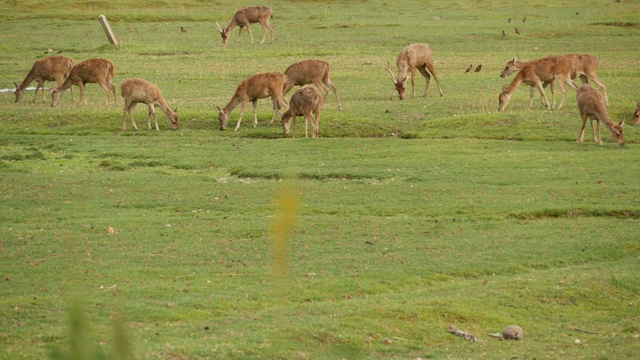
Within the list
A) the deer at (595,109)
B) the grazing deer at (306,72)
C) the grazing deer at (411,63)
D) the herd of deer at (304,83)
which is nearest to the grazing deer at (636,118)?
the herd of deer at (304,83)

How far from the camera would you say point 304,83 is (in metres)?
25.2

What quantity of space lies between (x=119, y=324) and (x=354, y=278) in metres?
9.67

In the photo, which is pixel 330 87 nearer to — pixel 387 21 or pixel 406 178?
pixel 406 178

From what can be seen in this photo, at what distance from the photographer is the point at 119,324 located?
6.91ft

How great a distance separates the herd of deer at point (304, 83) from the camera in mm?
20953

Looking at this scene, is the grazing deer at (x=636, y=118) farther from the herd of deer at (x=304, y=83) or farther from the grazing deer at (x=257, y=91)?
the grazing deer at (x=257, y=91)

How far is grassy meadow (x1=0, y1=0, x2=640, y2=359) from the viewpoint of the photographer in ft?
31.6

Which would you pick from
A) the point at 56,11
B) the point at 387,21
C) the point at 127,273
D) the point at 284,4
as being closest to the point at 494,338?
the point at 127,273

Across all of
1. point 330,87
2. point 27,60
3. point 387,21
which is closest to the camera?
point 330,87

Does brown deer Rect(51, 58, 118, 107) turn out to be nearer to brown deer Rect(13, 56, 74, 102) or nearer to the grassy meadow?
the grassy meadow

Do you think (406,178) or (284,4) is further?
(284,4)

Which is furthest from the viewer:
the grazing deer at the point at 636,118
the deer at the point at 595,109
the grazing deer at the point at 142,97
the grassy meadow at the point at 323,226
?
the grazing deer at the point at 636,118

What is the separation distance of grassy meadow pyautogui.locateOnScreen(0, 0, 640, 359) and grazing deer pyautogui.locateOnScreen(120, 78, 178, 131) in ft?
1.34

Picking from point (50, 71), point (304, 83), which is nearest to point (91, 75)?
point (50, 71)
